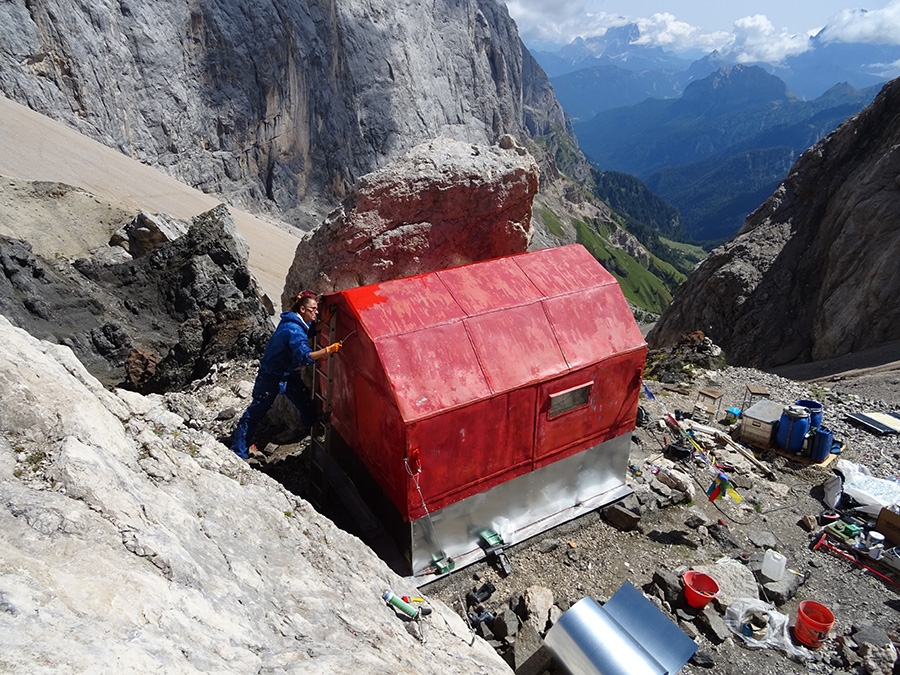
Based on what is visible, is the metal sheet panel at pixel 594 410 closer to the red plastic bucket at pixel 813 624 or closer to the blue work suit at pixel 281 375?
the red plastic bucket at pixel 813 624

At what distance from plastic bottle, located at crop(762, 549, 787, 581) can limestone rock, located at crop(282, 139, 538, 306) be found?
7.10 m

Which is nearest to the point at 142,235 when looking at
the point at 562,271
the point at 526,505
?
the point at 562,271

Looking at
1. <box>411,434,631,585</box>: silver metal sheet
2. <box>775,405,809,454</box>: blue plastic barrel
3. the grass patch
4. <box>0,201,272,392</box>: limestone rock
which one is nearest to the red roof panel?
<box>411,434,631,585</box>: silver metal sheet

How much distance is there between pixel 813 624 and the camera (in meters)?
7.19

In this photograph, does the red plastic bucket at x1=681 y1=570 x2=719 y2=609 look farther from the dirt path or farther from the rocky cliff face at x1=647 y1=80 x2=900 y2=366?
the dirt path

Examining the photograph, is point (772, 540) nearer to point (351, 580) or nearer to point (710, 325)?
point (351, 580)

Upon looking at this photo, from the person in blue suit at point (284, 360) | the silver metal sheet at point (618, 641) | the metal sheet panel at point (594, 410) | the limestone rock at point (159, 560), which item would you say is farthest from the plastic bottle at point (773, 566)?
the person in blue suit at point (284, 360)

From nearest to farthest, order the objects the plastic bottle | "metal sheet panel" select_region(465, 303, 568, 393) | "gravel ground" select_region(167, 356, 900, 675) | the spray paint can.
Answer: the spray paint can, "gravel ground" select_region(167, 356, 900, 675), "metal sheet panel" select_region(465, 303, 568, 393), the plastic bottle

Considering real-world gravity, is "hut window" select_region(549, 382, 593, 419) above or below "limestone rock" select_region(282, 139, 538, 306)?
below

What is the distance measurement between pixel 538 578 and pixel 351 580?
11.6 ft

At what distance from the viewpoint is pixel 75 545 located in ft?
10.7

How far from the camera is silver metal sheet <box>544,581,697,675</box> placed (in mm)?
6309

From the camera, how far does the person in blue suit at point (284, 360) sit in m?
8.35

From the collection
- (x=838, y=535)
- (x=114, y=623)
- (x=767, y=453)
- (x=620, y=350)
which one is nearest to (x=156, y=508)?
(x=114, y=623)
